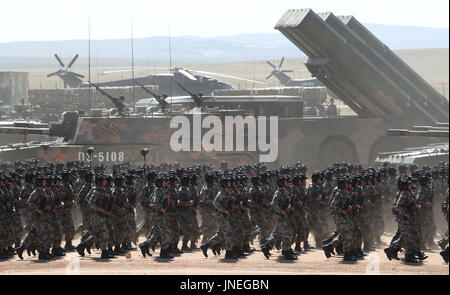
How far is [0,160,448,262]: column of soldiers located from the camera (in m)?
17.9

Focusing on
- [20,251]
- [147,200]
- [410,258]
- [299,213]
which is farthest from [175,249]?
[410,258]

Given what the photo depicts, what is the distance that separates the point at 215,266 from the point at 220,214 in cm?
158

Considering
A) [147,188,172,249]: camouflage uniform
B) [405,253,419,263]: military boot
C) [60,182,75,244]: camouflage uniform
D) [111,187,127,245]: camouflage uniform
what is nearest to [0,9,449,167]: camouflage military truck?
[60,182,75,244]: camouflage uniform

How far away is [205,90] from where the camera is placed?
73562 mm

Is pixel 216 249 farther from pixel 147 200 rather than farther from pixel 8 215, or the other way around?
pixel 8 215

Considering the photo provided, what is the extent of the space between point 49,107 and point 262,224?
42.6 meters

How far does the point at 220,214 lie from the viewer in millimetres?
18344

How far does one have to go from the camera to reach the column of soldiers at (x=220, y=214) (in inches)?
703

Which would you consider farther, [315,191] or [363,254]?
[315,191]

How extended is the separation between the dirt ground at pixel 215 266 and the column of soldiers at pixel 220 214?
272 mm

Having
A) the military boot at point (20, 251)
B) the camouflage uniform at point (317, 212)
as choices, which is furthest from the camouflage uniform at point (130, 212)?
the camouflage uniform at point (317, 212)

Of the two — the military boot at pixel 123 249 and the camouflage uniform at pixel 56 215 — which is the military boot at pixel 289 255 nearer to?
the military boot at pixel 123 249
